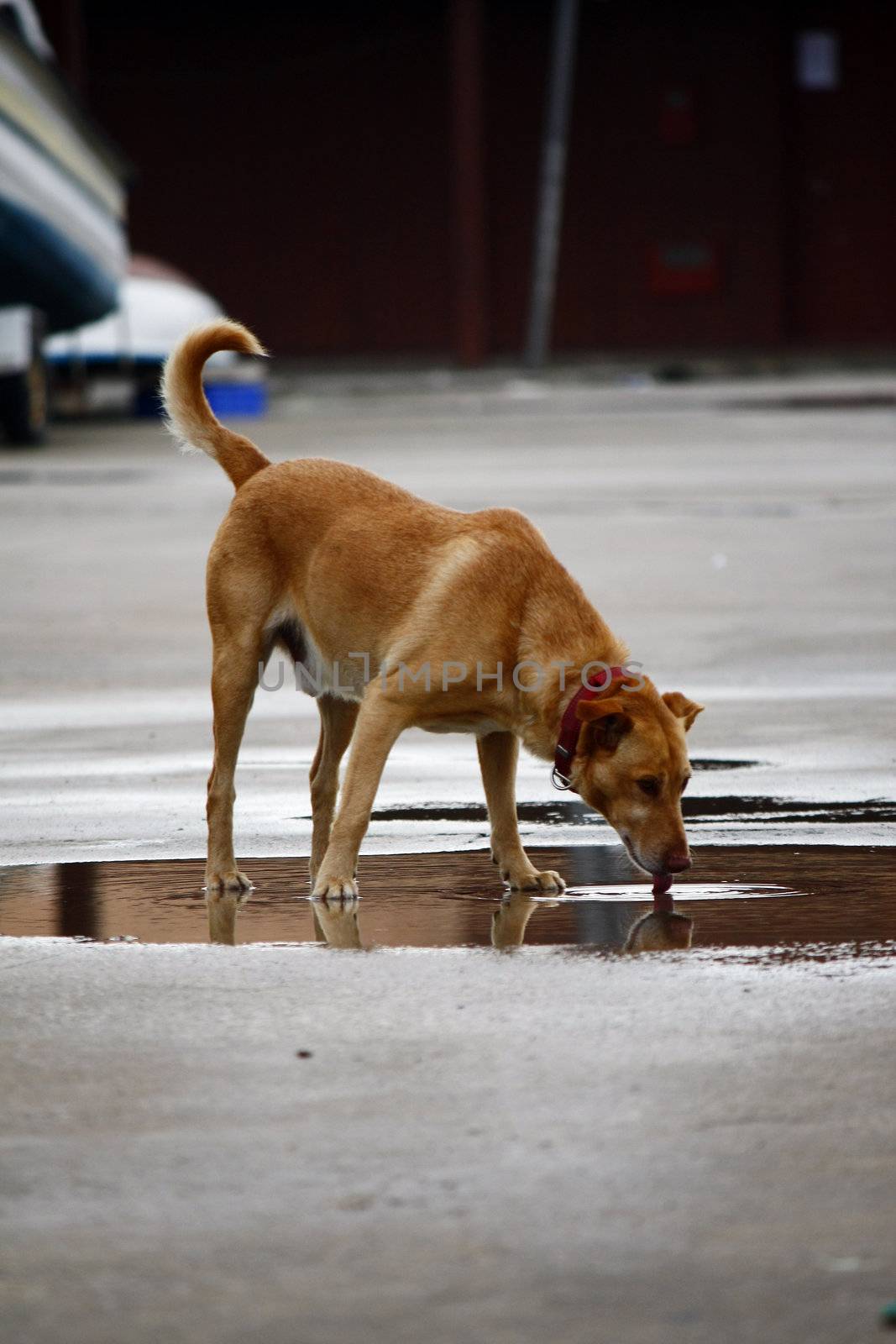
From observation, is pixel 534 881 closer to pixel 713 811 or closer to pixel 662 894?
pixel 662 894

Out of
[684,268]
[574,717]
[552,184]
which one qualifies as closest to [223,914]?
[574,717]

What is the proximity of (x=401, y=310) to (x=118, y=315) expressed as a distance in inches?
371

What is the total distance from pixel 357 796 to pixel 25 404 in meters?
14.7

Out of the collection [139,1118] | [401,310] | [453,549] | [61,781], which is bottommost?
[401,310]

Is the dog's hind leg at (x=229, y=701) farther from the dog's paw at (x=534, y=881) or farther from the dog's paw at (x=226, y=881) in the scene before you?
the dog's paw at (x=534, y=881)

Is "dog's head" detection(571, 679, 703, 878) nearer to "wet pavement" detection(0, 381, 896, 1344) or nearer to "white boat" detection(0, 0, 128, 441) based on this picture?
"wet pavement" detection(0, 381, 896, 1344)

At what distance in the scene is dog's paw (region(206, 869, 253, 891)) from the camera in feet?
18.7

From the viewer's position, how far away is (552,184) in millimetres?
29344

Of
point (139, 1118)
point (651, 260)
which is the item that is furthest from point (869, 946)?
point (651, 260)

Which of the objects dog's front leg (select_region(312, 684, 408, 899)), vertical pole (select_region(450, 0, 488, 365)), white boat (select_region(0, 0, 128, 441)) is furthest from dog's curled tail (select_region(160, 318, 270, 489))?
vertical pole (select_region(450, 0, 488, 365))

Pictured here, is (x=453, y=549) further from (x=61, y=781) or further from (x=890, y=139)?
(x=890, y=139)

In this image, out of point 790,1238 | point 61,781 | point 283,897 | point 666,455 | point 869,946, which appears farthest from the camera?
point 666,455

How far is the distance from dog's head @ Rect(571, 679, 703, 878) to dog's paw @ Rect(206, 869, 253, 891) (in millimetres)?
928

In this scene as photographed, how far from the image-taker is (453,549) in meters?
5.67
